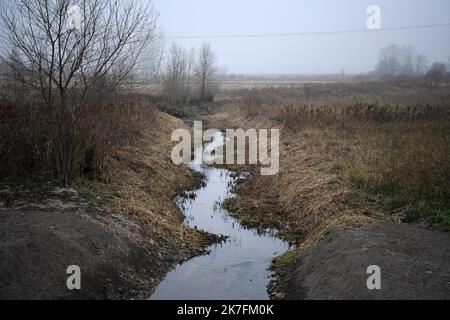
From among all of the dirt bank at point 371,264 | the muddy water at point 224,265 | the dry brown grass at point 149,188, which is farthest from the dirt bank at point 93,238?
the dirt bank at point 371,264

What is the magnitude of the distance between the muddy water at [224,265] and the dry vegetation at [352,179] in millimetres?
655

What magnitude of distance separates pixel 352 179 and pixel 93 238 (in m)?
7.28

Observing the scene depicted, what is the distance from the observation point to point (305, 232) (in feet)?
36.8

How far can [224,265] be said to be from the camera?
383 inches

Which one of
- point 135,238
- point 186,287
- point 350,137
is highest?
point 350,137

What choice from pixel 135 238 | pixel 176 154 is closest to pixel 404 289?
pixel 135 238

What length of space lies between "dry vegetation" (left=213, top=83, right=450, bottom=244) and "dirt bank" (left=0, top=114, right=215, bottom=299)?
8.98 feet

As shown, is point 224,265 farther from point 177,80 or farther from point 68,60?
point 177,80

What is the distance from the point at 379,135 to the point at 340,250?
11.4 metres

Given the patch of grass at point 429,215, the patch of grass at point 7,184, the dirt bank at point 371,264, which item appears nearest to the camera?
the dirt bank at point 371,264

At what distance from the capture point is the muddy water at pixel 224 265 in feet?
27.6

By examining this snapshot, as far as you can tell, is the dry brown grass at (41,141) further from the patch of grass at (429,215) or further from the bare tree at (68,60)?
the patch of grass at (429,215)

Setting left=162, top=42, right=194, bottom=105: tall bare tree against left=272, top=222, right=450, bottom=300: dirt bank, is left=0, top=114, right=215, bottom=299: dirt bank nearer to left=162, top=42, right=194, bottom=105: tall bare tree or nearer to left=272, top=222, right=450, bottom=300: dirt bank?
left=272, top=222, right=450, bottom=300: dirt bank

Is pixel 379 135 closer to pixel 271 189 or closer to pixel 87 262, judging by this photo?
pixel 271 189
